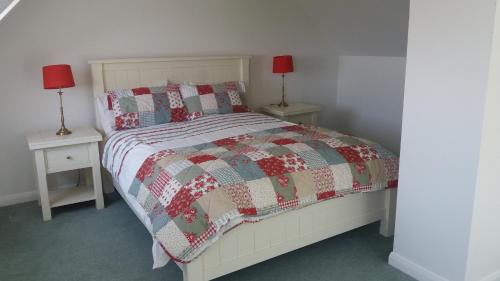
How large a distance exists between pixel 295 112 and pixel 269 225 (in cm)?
205

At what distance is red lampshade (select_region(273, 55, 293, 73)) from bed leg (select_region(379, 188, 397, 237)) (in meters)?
1.85

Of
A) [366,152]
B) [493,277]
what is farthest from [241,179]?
[493,277]

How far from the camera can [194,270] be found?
2020 millimetres

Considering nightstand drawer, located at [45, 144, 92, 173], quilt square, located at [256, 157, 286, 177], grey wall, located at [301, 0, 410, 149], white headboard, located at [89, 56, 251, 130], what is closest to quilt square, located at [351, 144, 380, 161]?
quilt square, located at [256, 157, 286, 177]

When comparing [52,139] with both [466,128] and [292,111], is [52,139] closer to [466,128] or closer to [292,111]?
[292,111]

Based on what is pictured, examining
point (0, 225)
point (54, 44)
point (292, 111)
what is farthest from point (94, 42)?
point (292, 111)

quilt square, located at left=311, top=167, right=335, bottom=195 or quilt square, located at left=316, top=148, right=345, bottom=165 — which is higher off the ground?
quilt square, located at left=316, top=148, right=345, bottom=165

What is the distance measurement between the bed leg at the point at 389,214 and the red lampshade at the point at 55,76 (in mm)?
2390

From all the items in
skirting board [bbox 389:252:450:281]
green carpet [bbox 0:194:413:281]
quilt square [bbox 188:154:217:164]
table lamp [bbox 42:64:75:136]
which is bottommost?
green carpet [bbox 0:194:413:281]

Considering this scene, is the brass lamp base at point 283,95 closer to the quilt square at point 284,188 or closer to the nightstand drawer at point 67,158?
the nightstand drawer at point 67,158

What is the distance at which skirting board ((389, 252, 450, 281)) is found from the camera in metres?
2.20

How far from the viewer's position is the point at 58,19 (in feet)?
10.8

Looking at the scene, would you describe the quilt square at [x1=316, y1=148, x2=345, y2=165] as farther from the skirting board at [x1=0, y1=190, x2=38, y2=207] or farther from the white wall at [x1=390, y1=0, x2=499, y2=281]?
the skirting board at [x1=0, y1=190, x2=38, y2=207]

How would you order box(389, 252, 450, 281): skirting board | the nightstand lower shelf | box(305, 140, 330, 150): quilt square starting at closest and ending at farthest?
box(389, 252, 450, 281): skirting board
box(305, 140, 330, 150): quilt square
the nightstand lower shelf
